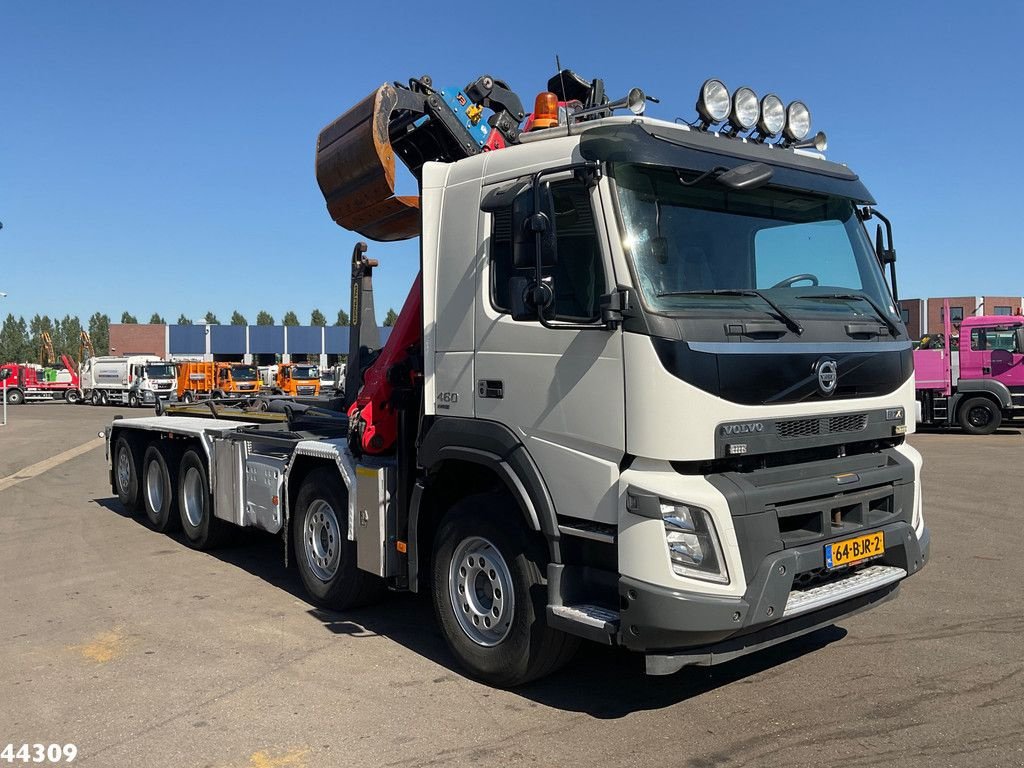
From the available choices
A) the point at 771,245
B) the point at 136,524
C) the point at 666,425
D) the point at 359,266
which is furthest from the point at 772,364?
the point at 136,524

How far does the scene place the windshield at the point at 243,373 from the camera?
41000mm

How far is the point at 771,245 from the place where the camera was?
16.1 ft

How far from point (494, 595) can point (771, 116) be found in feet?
10.9

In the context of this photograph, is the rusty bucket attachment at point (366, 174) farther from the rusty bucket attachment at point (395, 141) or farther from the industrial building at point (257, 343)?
the industrial building at point (257, 343)

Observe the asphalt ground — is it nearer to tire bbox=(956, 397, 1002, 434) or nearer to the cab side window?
the cab side window

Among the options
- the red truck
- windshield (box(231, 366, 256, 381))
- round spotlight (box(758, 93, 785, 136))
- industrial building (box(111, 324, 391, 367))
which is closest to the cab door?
round spotlight (box(758, 93, 785, 136))

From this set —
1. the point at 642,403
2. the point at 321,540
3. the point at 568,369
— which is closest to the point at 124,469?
the point at 321,540

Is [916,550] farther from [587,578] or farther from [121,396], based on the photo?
[121,396]

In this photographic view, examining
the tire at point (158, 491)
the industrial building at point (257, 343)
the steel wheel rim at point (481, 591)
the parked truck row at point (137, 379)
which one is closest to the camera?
the steel wheel rim at point (481, 591)

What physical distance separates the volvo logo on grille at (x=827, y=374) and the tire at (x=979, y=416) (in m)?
19.1

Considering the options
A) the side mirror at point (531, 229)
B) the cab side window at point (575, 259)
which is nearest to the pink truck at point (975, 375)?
the cab side window at point (575, 259)

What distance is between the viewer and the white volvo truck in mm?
4070

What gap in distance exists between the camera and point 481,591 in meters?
5.06

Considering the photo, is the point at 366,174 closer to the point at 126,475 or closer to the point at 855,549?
the point at 855,549
